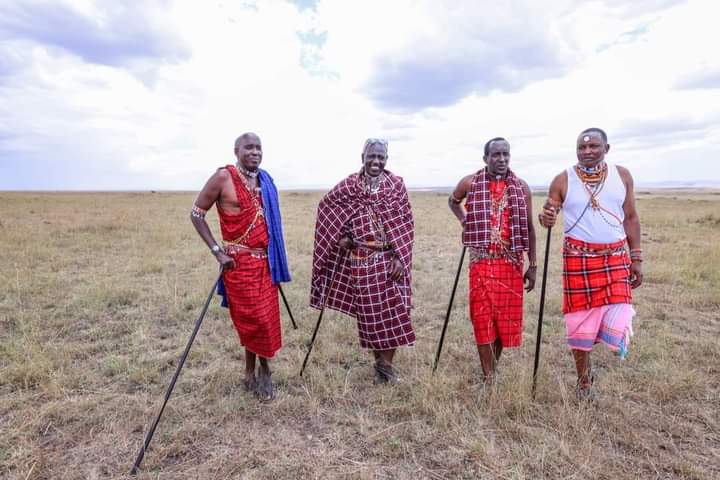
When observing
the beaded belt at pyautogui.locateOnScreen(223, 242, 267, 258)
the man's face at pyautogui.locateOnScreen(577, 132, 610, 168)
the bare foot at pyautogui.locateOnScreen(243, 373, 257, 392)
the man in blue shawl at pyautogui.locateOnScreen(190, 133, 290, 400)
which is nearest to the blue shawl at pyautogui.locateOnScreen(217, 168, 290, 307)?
the man in blue shawl at pyautogui.locateOnScreen(190, 133, 290, 400)

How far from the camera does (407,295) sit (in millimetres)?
4297

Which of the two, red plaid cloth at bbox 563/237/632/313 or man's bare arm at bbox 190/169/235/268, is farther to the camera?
man's bare arm at bbox 190/169/235/268

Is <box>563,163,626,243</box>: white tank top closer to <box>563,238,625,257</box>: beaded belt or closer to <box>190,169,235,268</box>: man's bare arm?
<box>563,238,625,257</box>: beaded belt

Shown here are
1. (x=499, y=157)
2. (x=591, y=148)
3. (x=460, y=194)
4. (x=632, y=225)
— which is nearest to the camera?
(x=591, y=148)

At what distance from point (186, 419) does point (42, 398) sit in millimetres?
1468

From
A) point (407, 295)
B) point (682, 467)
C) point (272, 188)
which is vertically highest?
point (272, 188)

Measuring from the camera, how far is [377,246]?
4.13 metres

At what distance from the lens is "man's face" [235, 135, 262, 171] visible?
3887mm

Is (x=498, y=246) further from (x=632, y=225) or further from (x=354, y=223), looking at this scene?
(x=354, y=223)

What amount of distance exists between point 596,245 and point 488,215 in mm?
924

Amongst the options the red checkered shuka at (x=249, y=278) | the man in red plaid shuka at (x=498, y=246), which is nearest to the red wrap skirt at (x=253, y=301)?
the red checkered shuka at (x=249, y=278)

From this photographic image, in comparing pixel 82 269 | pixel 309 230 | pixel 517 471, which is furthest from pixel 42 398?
pixel 309 230

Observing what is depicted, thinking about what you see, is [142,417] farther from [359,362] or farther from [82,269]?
[82,269]

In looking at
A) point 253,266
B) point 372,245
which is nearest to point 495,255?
point 372,245
